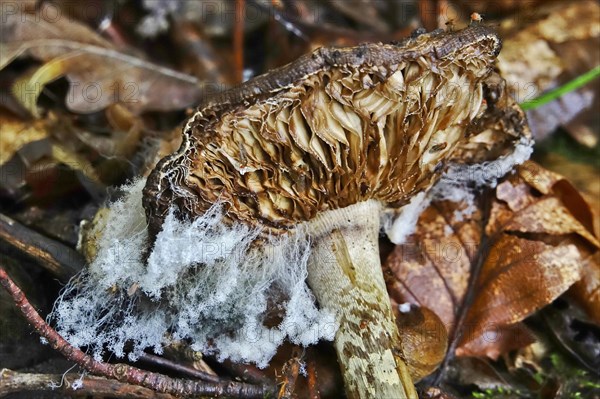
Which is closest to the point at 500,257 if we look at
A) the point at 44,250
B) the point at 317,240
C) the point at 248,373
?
the point at 317,240

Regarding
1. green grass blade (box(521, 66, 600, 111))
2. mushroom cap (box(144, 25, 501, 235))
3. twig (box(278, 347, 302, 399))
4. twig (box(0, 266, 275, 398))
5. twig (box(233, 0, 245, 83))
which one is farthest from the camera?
twig (box(233, 0, 245, 83))

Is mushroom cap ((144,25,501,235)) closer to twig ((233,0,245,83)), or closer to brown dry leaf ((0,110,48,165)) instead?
brown dry leaf ((0,110,48,165))

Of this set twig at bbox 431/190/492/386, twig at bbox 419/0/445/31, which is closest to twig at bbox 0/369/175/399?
twig at bbox 431/190/492/386

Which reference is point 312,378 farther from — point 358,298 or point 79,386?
point 79,386

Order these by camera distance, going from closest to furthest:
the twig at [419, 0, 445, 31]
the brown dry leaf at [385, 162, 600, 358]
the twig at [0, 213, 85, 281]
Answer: the twig at [0, 213, 85, 281]
the brown dry leaf at [385, 162, 600, 358]
the twig at [419, 0, 445, 31]

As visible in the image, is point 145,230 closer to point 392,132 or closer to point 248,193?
point 248,193

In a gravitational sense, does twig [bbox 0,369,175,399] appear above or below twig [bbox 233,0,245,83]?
below

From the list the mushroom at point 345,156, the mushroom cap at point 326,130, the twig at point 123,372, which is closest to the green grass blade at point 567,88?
the mushroom at point 345,156

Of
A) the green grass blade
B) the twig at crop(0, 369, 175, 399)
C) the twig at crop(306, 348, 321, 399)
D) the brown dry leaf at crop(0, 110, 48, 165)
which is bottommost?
the twig at crop(0, 369, 175, 399)
